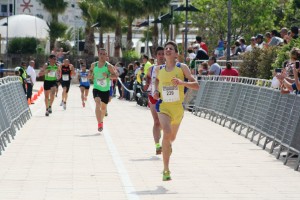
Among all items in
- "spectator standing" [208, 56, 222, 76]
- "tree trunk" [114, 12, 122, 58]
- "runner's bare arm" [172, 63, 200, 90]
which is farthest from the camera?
"tree trunk" [114, 12, 122, 58]

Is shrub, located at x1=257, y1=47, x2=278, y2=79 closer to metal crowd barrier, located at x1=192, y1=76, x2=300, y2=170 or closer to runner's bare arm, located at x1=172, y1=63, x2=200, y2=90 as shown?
metal crowd barrier, located at x1=192, y1=76, x2=300, y2=170

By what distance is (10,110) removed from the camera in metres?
20.5

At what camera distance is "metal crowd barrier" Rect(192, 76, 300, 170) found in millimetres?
14894

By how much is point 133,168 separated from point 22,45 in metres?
82.2

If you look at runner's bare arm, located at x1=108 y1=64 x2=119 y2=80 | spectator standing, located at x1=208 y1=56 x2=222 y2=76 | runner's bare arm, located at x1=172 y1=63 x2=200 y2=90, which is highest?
runner's bare arm, located at x1=172 y1=63 x2=200 y2=90

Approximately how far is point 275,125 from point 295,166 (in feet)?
9.56

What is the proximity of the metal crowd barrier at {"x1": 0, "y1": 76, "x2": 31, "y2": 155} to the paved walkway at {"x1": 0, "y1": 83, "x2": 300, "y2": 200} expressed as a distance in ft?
0.88

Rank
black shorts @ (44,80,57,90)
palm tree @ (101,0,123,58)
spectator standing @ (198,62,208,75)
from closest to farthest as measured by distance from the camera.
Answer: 1. black shorts @ (44,80,57,90)
2. spectator standing @ (198,62,208,75)
3. palm tree @ (101,0,123,58)

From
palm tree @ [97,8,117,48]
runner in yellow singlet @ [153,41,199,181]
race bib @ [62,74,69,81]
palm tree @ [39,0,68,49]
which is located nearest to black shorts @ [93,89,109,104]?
runner in yellow singlet @ [153,41,199,181]

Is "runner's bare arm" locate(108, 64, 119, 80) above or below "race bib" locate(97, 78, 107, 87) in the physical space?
above

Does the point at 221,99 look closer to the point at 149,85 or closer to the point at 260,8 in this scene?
the point at 149,85

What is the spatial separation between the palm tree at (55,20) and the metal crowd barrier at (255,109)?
60368mm

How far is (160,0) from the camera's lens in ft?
259

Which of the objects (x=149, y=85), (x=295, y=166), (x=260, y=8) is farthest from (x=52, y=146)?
(x=260, y=8)
